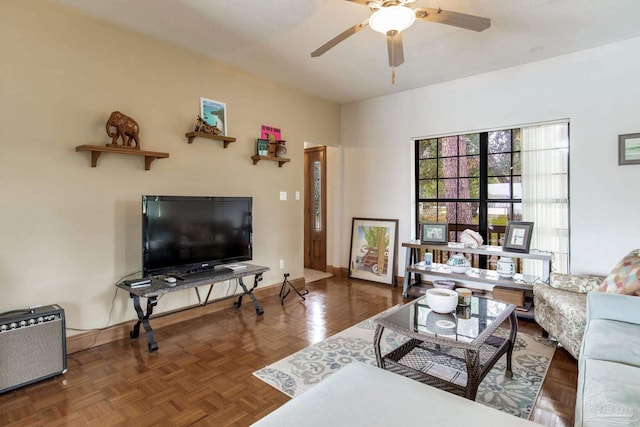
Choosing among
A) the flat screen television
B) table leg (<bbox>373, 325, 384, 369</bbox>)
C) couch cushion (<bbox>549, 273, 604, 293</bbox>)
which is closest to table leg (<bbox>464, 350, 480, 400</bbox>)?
table leg (<bbox>373, 325, 384, 369</bbox>)

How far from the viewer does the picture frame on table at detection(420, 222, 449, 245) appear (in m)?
4.05

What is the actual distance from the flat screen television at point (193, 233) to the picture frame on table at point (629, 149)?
358cm

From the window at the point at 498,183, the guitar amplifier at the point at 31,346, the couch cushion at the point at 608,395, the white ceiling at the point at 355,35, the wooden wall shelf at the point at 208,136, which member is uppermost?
the white ceiling at the point at 355,35

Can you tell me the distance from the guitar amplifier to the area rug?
52.6 inches

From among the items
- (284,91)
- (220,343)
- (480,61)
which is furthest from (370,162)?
(220,343)

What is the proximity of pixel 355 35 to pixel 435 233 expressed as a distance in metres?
2.37

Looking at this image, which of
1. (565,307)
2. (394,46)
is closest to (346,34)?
(394,46)

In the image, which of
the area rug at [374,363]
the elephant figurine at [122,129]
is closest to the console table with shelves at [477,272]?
the area rug at [374,363]

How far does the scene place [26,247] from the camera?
2.46 m

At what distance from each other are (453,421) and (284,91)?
4.04 m

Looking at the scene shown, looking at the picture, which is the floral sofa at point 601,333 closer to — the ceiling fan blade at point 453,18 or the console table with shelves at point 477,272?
the console table with shelves at point 477,272

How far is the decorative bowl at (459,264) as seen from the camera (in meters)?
3.85

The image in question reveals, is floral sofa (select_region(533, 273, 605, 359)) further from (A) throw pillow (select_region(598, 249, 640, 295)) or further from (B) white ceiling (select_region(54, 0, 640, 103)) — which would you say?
(B) white ceiling (select_region(54, 0, 640, 103))

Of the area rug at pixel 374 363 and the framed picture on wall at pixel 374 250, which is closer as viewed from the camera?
the area rug at pixel 374 363
